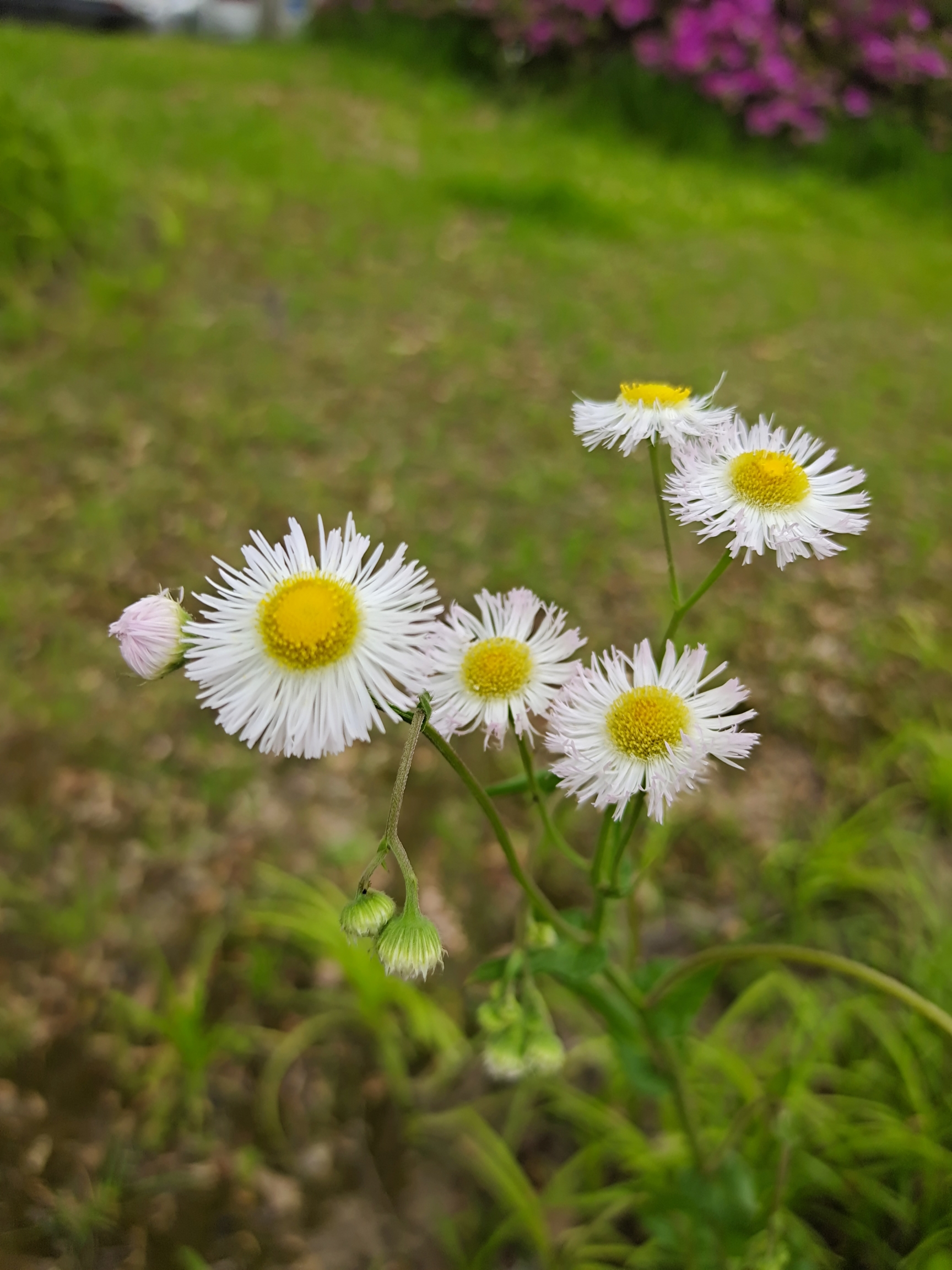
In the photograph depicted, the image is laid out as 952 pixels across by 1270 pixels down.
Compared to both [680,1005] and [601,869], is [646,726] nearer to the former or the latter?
[601,869]

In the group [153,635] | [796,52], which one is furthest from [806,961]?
[796,52]

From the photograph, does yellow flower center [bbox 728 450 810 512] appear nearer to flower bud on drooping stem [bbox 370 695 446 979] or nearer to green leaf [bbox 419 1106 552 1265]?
flower bud on drooping stem [bbox 370 695 446 979]

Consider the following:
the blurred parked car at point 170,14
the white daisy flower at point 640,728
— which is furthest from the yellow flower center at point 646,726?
the blurred parked car at point 170,14

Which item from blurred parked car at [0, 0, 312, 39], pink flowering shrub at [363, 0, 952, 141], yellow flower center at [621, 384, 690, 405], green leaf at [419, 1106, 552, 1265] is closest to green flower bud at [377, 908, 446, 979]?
yellow flower center at [621, 384, 690, 405]

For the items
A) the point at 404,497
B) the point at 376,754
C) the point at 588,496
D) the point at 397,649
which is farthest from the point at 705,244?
the point at 397,649

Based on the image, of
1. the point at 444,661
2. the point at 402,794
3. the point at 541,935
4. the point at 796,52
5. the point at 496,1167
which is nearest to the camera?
the point at 402,794

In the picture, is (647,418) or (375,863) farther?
(647,418)

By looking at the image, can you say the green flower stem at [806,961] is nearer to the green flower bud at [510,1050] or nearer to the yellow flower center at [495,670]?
the green flower bud at [510,1050]

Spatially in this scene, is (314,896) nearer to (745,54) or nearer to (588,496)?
(588,496)
